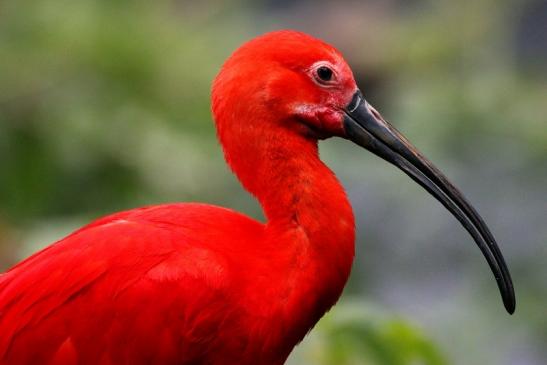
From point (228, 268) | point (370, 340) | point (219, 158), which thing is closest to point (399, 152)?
point (228, 268)

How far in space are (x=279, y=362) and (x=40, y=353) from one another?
850 mm

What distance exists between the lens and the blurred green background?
8.05 meters

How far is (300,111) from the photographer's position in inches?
207

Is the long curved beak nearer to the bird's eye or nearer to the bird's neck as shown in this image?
the bird's eye

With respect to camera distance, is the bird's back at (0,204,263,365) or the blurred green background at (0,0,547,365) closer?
the bird's back at (0,204,263,365)

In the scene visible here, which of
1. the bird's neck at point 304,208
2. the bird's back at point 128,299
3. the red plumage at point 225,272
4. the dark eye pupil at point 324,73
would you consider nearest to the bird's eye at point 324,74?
the dark eye pupil at point 324,73

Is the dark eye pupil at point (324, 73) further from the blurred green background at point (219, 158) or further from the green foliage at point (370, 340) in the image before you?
the blurred green background at point (219, 158)

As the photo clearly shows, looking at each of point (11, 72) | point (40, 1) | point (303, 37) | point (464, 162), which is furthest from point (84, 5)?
point (303, 37)

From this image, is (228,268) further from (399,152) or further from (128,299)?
(399,152)

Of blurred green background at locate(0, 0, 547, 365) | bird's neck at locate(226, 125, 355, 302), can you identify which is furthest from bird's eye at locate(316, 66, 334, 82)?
blurred green background at locate(0, 0, 547, 365)

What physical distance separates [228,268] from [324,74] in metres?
0.81

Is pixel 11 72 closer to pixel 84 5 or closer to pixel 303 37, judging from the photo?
pixel 84 5

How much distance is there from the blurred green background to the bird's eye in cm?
224

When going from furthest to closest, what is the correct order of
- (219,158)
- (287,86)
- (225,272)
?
(219,158) < (287,86) < (225,272)
